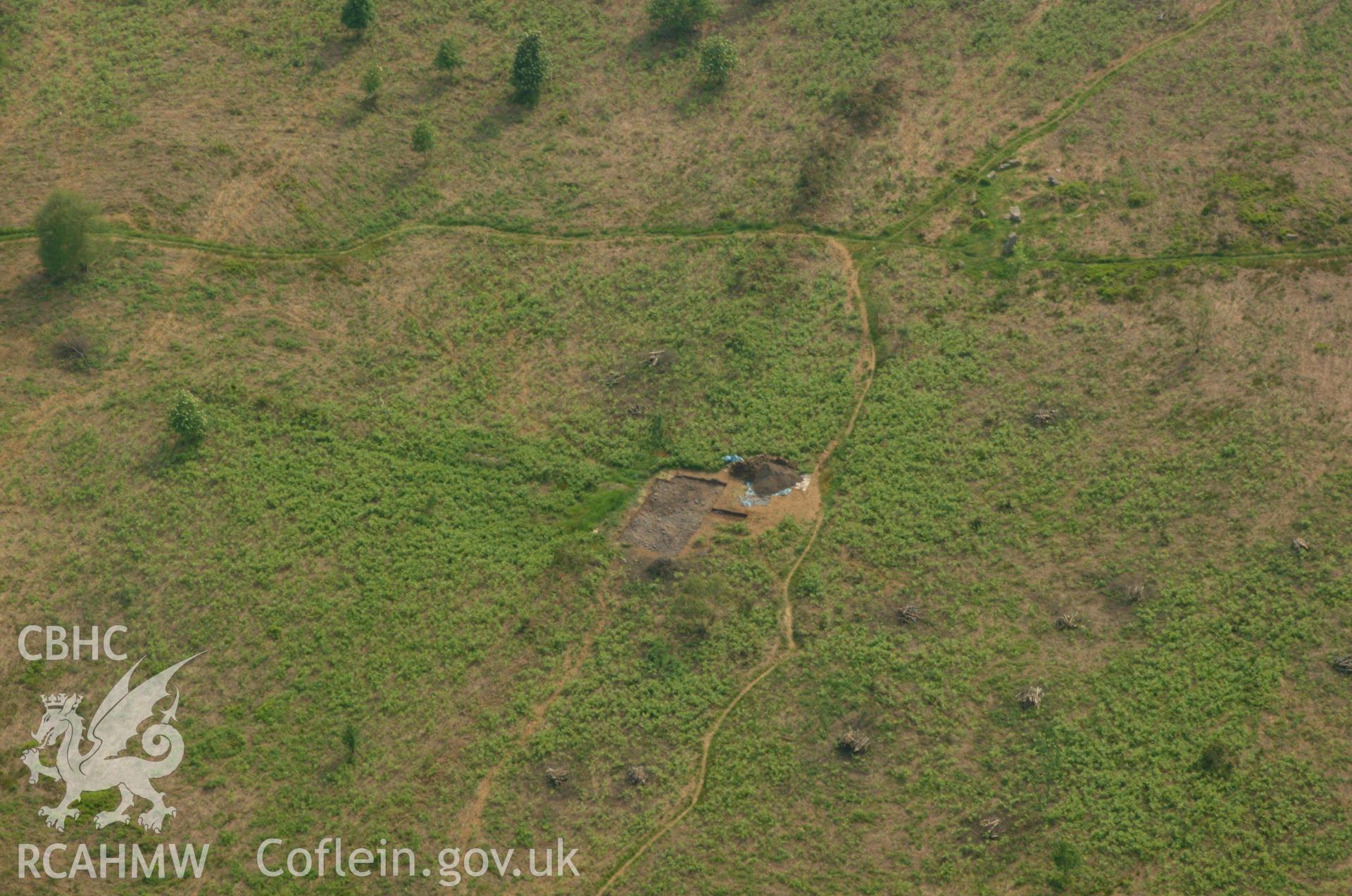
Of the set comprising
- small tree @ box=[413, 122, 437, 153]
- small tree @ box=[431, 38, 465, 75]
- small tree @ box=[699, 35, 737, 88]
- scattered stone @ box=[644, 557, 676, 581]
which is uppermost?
small tree @ box=[699, 35, 737, 88]

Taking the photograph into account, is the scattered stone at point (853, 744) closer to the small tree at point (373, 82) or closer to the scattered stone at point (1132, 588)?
the scattered stone at point (1132, 588)

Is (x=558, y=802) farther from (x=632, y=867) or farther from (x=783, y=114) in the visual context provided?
(x=783, y=114)

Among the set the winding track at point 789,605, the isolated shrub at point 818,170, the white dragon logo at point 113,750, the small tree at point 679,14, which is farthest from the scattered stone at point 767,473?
the small tree at point 679,14

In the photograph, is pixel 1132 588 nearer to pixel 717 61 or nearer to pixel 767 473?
pixel 767 473

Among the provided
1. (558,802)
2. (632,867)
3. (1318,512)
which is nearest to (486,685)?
(558,802)

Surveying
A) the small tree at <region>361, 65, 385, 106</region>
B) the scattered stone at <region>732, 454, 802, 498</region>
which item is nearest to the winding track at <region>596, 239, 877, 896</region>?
the scattered stone at <region>732, 454, 802, 498</region>

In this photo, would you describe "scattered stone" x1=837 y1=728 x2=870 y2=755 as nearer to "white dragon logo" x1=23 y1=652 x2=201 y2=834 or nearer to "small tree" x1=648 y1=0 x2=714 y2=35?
"white dragon logo" x1=23 y1=652 x2=201 y2=834
